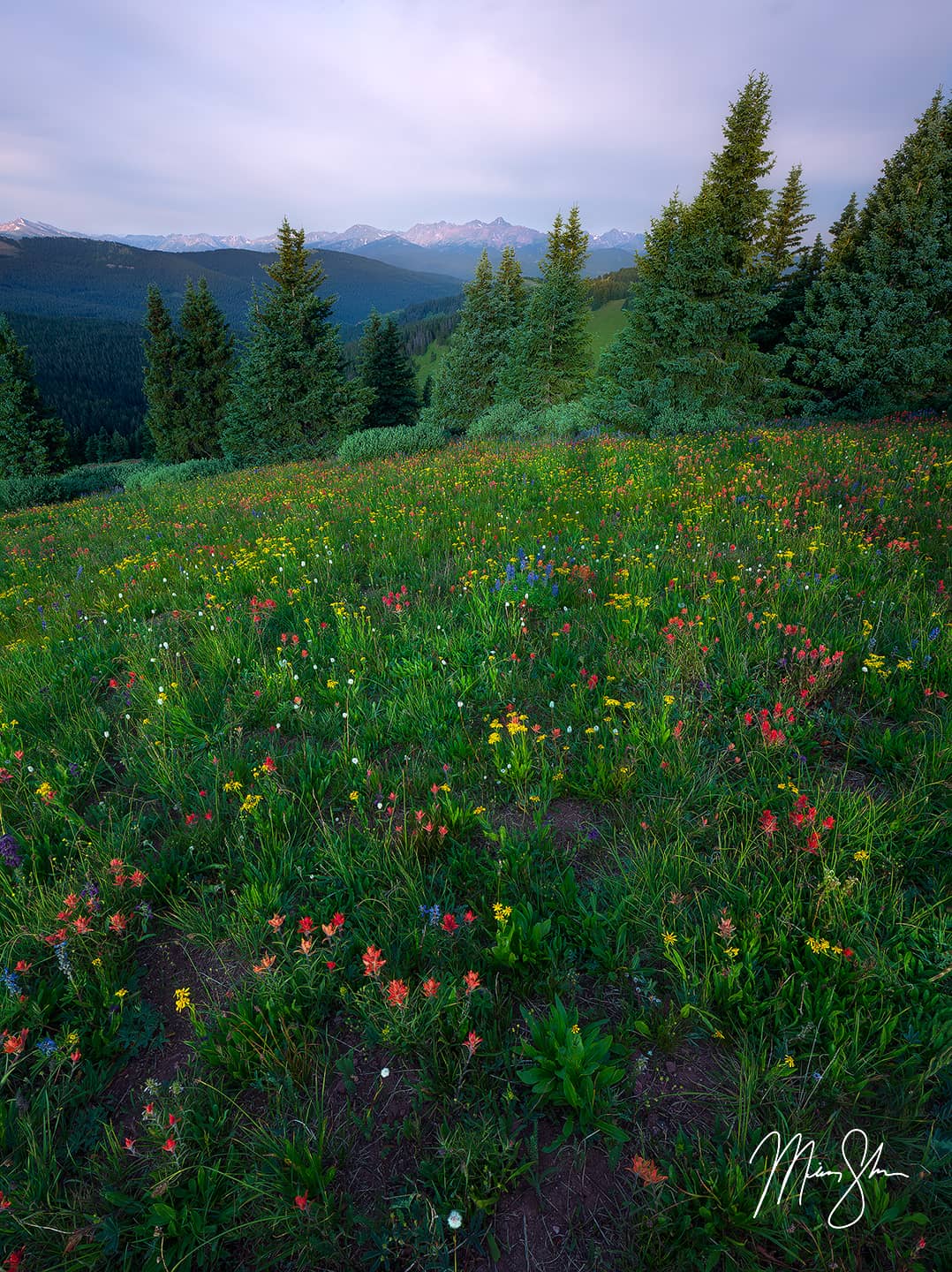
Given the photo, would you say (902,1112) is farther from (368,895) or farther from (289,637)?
(289,637)

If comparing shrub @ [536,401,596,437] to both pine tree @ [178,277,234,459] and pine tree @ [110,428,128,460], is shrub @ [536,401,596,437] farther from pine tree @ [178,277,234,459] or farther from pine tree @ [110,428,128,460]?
pine tree @ [110,428,128,460]

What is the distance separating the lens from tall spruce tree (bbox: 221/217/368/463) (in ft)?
108

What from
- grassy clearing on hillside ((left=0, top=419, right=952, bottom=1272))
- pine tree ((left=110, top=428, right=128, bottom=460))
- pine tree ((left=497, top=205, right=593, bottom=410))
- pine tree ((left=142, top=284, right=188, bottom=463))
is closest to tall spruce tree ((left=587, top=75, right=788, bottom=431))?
pine tree ((left=497, top=205, right=593, bottom=410))

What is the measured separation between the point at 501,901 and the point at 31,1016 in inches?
79.1

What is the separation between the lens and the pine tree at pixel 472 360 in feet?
129

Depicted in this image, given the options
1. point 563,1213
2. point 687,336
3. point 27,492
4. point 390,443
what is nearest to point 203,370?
point 27,492

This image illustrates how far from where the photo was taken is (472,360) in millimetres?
40406

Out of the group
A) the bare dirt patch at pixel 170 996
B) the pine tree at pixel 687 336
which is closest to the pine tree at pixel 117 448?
the pine tree at pixel 687 336

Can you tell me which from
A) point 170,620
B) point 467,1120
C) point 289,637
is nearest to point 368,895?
point 467,1120

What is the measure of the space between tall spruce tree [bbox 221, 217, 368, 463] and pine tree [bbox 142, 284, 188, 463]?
14896mm

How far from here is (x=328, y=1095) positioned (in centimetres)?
203

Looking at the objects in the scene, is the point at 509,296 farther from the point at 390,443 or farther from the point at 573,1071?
the point at 573,1071

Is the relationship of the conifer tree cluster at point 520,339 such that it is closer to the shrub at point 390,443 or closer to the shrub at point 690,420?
the shrub at point 690,420
